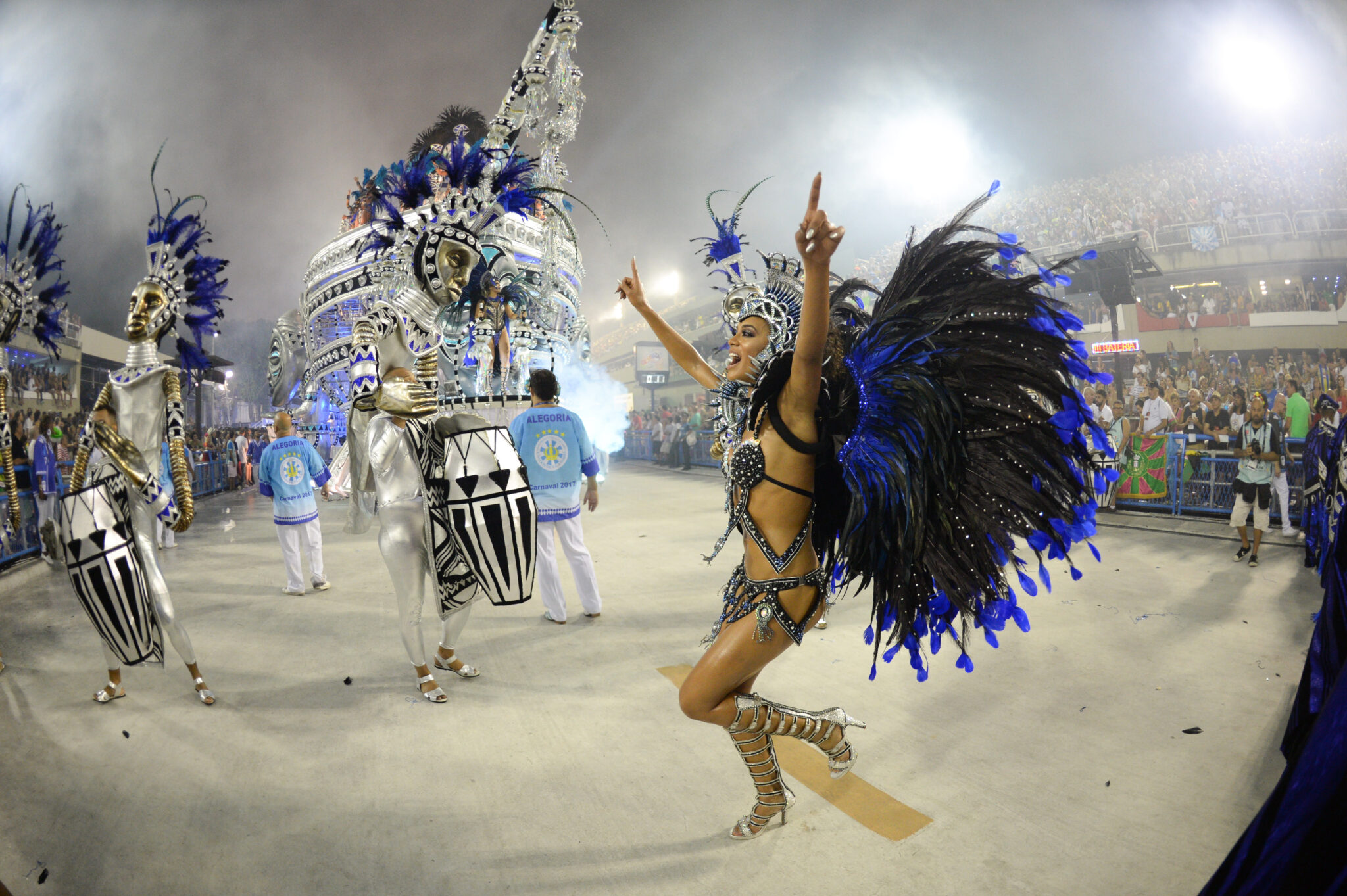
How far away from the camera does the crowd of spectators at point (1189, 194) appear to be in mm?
18984

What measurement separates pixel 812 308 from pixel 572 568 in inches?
147

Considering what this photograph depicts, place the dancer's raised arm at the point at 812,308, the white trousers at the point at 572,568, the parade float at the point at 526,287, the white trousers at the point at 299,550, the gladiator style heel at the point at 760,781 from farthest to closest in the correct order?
the parade float at the point at 526,287 → the white trousers at the point at 299,550 → the white trousers at the point at 572,568 → the gladiator style heel at the point at 760,781 → the dancer's raised arm at the point at 812,308

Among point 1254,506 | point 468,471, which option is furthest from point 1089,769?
point 1254,506

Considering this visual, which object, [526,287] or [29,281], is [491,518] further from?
[526,287]

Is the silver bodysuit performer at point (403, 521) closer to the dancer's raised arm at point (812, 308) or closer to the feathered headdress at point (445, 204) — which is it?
the feathered headdress at point (445, 204)

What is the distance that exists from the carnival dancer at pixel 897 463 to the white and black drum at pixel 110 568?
126 inches

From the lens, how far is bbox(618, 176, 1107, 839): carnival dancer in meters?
2.12

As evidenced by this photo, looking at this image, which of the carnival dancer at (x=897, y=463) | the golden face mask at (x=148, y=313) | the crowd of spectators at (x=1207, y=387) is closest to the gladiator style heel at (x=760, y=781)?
the carnival dancer at (x=897, y=463)

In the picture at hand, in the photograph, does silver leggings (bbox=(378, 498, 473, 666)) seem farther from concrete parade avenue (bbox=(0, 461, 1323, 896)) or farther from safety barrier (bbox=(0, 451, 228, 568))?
safety barrier (bbox=(0, 451, 228, 568))

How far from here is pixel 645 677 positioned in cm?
393

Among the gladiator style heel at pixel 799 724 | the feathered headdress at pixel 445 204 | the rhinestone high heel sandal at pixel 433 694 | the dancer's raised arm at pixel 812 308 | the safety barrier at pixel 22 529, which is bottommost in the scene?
the rhinestone high heel sandal at pixel 433 694

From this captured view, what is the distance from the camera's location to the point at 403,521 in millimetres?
3697

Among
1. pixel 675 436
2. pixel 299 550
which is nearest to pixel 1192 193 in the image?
pixel 675 436

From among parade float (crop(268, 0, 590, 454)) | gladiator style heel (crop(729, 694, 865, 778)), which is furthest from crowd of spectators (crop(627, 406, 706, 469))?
gladiator style heel (crop(729, 694, 865, 778))
